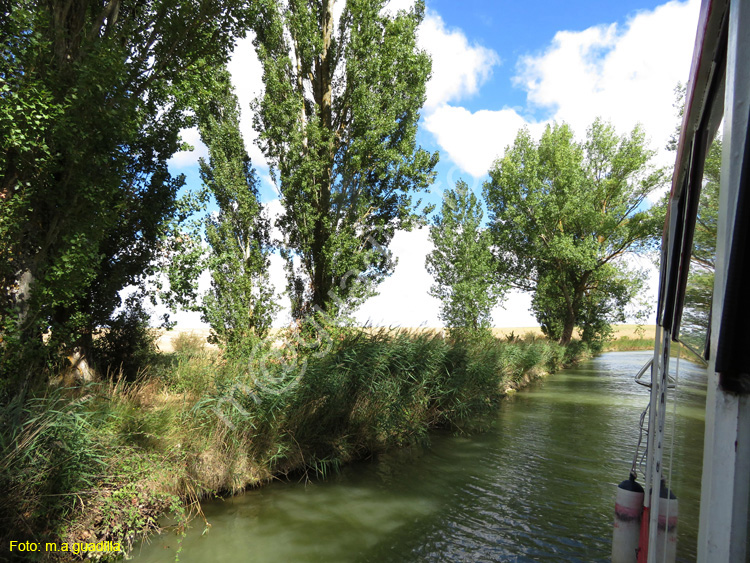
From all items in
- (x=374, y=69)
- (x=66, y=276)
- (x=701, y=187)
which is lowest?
(x=66, y=276)

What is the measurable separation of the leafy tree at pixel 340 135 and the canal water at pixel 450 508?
4.77 metres

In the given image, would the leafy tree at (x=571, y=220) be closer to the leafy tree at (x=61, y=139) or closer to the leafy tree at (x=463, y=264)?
the leafy tree at (x=463, y=264)

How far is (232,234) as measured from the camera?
1064cm

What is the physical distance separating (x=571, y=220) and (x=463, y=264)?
9821 mm

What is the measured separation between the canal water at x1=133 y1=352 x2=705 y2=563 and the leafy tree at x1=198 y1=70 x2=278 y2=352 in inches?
182

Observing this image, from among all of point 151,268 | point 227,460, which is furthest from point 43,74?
point 227,460

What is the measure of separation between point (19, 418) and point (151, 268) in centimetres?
463

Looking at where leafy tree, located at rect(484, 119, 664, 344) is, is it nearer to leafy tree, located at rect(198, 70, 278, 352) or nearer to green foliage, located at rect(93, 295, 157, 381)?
leafy tree, located at rect(198, 70, 278, 352)

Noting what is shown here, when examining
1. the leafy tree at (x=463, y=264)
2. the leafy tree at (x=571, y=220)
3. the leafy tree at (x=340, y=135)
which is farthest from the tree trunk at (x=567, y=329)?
the leafy tree at (x=340, y=135)

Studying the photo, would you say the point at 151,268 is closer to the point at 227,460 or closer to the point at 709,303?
the point at 227,460

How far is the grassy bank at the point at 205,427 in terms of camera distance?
3.89m

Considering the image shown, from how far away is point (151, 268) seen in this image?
829cm

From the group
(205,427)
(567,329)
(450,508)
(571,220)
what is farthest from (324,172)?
(567,329)

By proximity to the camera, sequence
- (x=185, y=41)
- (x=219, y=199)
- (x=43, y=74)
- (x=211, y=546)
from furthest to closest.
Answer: (x=219, y=199) → (x=185, y=41) → (x=43, y=74) → (x=211, y=546)
